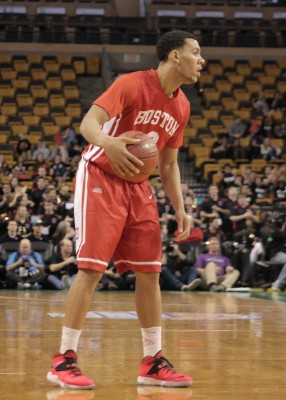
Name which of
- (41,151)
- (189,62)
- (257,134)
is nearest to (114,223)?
(189,62)

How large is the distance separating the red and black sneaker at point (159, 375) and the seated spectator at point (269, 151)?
50.7 ft

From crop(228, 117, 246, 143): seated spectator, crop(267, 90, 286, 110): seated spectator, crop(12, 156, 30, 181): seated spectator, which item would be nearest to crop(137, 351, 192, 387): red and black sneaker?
crop(12, 156, 30, 181): seated spectator

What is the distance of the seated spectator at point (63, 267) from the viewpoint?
41.2 feet

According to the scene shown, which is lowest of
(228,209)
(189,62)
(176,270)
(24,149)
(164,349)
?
(176,270)

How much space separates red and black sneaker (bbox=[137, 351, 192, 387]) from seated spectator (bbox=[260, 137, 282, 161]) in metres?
15.5

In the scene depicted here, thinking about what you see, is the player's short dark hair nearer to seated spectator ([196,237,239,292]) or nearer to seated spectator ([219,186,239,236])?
seated spectator ([196,237,239,292])

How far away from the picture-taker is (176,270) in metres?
13.2

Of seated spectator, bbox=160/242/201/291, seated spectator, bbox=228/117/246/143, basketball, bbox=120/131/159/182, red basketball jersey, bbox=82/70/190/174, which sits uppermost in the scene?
red basketball jersey, bbox=82/70/190/174

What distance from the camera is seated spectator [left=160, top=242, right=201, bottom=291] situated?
1273 cm

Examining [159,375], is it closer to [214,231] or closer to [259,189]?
[214,231]

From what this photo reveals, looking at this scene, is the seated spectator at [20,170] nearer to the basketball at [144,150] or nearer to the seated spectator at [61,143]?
the seated spectator at [61,143]

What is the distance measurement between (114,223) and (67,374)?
76cm

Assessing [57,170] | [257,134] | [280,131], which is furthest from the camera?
[280,131]

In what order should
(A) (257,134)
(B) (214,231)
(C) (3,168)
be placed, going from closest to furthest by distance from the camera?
(B) (214,231)
(C) (3,168)
(A) (257,134)
